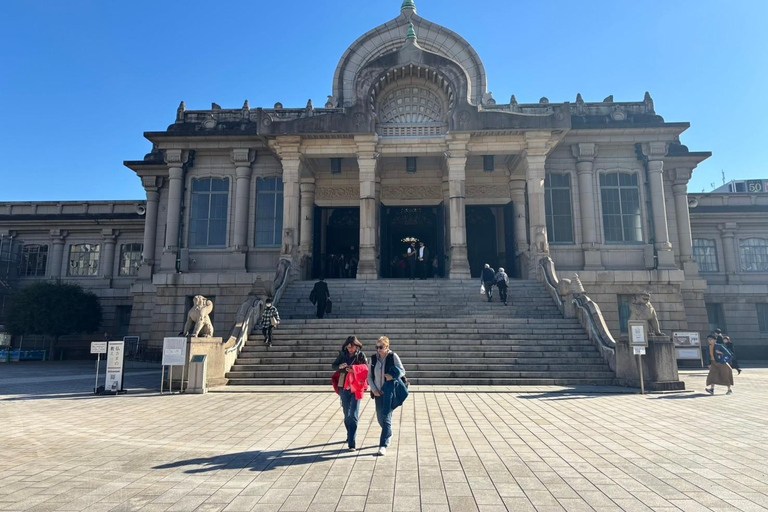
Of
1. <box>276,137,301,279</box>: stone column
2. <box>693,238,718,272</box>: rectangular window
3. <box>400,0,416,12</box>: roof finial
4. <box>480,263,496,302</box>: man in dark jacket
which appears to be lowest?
<box>480,263,496,302</box>: man in dark jacket

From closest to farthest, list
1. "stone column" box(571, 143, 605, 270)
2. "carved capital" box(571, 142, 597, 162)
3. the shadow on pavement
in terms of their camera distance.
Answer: the shadow on pavement → "stone column" box(571, 143, 605, 270) → "carved capital" box(571, 142, 597, 162)

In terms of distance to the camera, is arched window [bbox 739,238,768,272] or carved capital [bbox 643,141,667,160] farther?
arched window [bbox 739,238,768,272]

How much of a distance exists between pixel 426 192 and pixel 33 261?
28.2m

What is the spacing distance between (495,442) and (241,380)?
331 inches

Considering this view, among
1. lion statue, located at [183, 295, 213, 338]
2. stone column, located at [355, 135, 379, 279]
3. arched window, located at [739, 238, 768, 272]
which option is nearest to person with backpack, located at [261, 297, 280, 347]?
lion statue, located at [183, 295, 213, 338]

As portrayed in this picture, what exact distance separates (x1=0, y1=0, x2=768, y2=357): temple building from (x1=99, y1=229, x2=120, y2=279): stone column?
286 inches

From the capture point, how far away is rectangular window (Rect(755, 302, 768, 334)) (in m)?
27.2

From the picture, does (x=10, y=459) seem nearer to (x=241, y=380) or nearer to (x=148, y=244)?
(x=241, y=380)

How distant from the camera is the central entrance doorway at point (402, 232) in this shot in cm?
2498

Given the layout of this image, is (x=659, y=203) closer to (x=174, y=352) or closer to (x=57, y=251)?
(x=174, y=352)

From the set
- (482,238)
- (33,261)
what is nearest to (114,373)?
(482,238)

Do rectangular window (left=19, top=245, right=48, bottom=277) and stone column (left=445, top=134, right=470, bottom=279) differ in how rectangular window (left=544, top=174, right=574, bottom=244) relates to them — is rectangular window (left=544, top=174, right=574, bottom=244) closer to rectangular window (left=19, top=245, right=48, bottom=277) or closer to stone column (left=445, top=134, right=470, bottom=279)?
stone column (left=445, top=134, right=470, bottom=279)

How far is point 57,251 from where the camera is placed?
105 feet

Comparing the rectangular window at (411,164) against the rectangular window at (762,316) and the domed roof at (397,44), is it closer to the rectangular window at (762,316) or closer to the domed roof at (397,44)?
the domed roof at (397,44)
